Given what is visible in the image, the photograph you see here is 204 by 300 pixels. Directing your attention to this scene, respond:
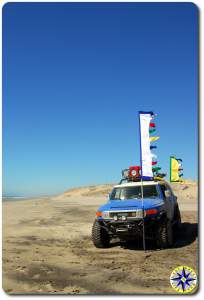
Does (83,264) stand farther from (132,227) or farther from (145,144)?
(145,144)

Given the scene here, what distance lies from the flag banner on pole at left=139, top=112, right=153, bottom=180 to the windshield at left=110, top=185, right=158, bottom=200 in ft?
4.88

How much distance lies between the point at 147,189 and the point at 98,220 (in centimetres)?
173

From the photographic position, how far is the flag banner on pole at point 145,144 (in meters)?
8.56

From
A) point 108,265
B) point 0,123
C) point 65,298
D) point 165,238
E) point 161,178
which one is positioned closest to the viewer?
Answer: point 65,298

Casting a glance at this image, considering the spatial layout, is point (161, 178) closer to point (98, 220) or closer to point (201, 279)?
point (98, 220)

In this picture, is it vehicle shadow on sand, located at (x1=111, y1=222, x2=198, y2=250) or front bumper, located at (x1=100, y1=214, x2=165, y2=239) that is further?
vehicle shadow on sand, located at (x1=111, y1=222, x2=198, y2=250)

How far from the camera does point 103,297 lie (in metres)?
4.98

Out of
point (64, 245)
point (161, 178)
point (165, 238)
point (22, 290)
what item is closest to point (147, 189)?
point (161, 178)

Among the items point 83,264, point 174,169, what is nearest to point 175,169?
point 174,169

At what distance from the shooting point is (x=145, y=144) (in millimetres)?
8562

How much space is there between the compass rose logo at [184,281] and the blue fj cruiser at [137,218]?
9.94 ft

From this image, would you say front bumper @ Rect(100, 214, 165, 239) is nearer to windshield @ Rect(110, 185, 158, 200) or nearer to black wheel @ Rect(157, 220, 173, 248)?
black wheel @ Rect(157, 220, 173, 248)

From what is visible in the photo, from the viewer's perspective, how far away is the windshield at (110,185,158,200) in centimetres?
1014

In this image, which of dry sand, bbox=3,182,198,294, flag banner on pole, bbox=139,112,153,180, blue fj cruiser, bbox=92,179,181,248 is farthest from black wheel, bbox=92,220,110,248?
flag banner on pole, bbox=139,112,153,180
